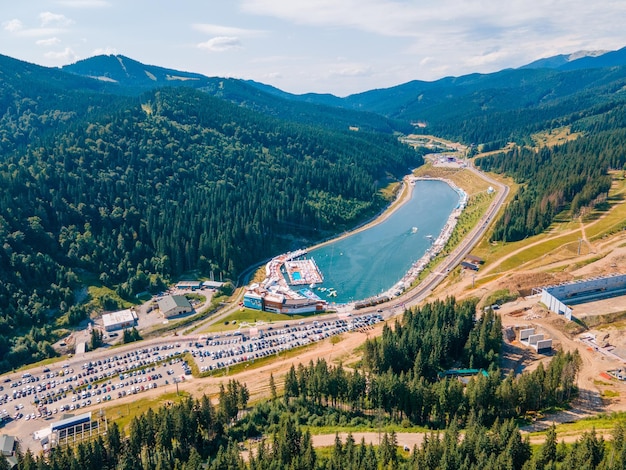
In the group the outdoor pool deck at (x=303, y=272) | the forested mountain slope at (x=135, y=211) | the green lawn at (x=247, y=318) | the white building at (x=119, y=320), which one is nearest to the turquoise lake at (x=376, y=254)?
the outdoor pool deck at (x=303, y=272)

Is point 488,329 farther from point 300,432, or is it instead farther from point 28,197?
point 28,197

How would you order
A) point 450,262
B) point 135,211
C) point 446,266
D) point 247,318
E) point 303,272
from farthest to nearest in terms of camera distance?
point 135,211 < point 303,272 < point 450,262 < point 446,266 < point 247,318

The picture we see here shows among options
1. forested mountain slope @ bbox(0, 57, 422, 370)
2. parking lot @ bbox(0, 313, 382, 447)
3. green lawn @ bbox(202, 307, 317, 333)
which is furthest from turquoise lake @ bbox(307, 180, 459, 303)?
parking lot @ bbox(0, 313, 382, 447)

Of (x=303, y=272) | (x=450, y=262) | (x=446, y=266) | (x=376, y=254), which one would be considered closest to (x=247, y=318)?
(x=303, y=272)

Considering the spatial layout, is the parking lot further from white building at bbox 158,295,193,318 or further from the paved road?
the paved road

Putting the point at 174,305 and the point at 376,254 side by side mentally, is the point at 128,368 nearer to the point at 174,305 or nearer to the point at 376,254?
the point at 174,305

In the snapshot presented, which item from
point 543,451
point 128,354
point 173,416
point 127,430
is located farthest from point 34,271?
point 543,451
